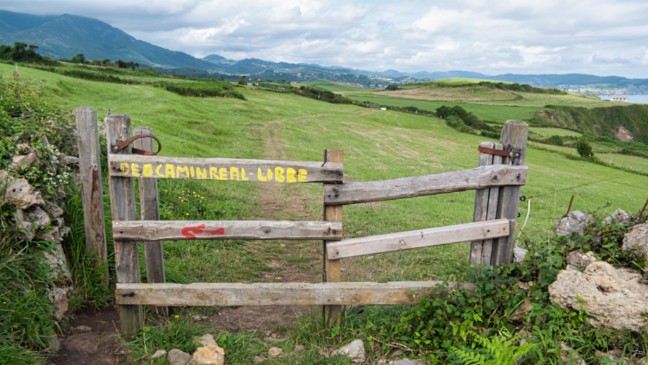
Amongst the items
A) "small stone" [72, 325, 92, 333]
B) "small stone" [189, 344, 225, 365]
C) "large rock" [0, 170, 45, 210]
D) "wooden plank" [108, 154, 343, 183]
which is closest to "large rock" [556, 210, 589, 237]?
"wooden plank" [108, 154, 343, 183]

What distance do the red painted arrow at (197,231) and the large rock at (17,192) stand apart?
1840 mm

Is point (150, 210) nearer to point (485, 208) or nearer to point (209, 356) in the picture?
point (209, 356)

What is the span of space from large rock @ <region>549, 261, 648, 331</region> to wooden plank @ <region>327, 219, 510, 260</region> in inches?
39.2

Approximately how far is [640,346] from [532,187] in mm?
20841

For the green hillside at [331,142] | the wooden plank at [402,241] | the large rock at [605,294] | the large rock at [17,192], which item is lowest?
the green hillside at [331,142]

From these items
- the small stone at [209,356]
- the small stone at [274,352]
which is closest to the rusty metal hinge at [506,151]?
the small stone at [274,352]

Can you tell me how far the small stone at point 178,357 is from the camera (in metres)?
4.71

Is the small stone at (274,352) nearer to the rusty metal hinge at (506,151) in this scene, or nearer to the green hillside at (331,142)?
the rusty metal hinge at (506,151)

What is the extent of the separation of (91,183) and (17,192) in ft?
2.55

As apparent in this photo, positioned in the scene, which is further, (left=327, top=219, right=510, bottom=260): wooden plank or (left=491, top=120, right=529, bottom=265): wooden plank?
(left=491, top=120, right=529, bottom=265): wooden plank

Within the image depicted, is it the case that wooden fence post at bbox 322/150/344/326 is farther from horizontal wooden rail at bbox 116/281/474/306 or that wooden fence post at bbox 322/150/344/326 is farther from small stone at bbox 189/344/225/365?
Answer: small stone at bbox 189/344/225/365

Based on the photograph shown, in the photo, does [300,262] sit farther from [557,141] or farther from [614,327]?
[557,141]

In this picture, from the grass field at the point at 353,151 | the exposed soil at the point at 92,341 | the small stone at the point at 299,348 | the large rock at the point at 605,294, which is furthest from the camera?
the grass field at the point at 353,151

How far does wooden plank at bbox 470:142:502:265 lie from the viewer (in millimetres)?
5418
